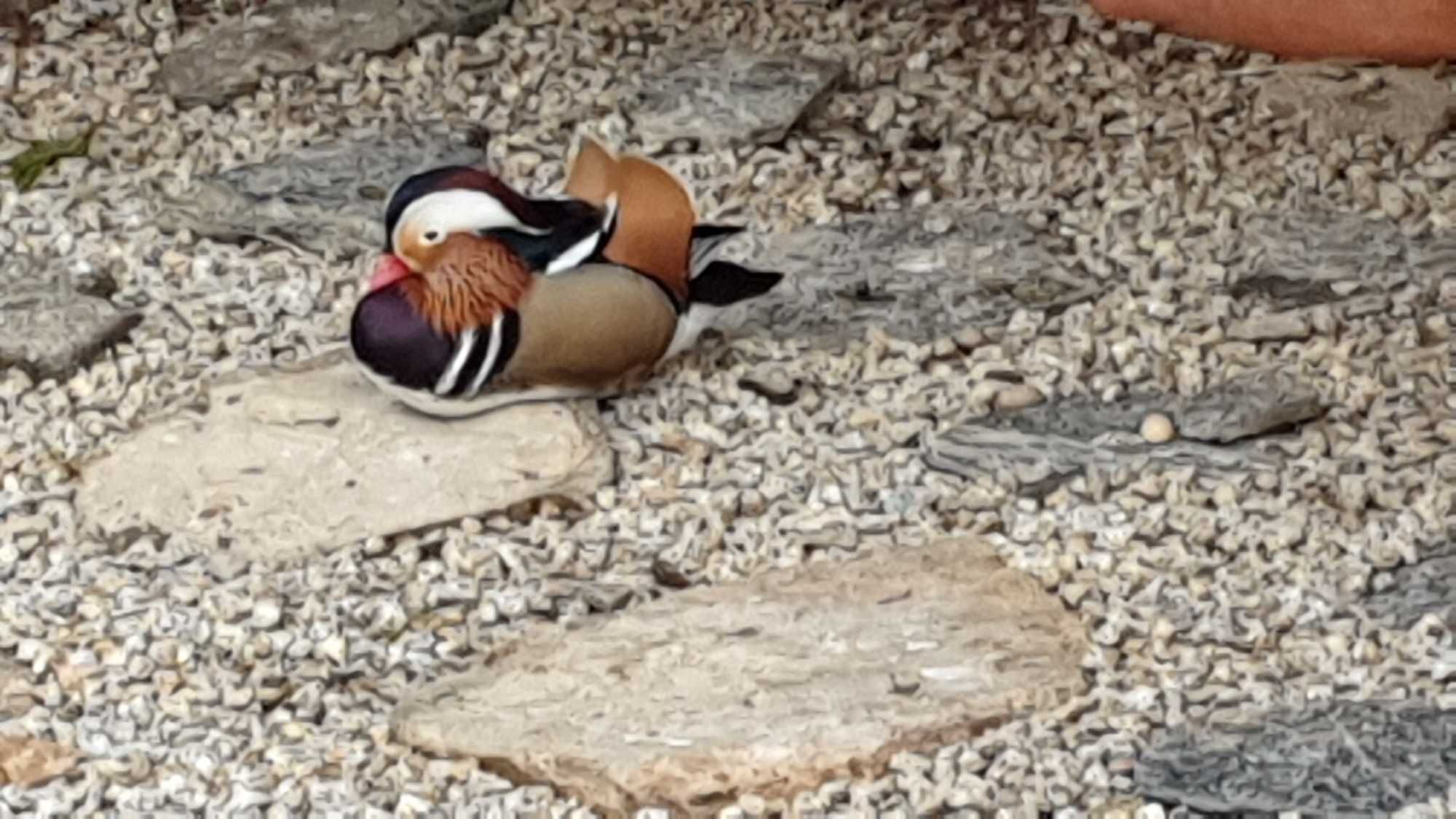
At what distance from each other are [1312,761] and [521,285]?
121 cm

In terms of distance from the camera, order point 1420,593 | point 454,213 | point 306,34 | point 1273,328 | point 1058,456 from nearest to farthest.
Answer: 1. point 1420,593
2. point 454,213
3. point 1058,456
4. point 1273,328
5. point 306,34

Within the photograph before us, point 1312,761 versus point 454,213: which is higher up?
point 454,213

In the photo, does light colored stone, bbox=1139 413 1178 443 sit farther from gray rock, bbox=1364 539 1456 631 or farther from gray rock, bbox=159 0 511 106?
gray rock, bbox=159 0 511 106

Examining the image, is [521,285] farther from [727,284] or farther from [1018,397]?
[1018,397]

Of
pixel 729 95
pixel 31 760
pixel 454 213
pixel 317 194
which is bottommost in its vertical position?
pixel 31 760

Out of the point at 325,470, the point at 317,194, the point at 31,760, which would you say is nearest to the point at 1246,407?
the point at 325,470

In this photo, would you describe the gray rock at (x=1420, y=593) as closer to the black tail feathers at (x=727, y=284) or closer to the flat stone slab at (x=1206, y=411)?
the flat stone slab at (x=1206, y=411)

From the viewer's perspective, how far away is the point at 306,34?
14.7 ft

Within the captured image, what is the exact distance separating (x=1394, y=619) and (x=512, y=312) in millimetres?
1198

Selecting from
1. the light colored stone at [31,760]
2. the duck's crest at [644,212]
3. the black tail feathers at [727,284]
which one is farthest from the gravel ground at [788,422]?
the duck's crest at [644,212]

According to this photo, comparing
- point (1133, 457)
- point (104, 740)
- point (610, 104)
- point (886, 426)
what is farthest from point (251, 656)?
point (610, 104)

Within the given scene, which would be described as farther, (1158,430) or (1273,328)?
(1273,328)

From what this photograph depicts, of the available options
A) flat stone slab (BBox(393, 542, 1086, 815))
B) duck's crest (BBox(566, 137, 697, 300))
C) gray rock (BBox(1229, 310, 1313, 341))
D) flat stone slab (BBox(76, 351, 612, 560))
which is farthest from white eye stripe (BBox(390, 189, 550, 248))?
gray rock (BBox(1229, 310, 1313, 341))

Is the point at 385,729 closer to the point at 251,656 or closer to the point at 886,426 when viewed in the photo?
the point at 251,656
